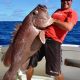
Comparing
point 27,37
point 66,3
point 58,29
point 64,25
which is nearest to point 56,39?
point 58,29

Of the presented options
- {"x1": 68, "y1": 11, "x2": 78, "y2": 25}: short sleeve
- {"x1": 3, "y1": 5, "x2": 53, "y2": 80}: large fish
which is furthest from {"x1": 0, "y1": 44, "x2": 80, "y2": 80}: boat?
{"x1": 3, "y1": 5, "x2": 53, "y2": 80}: large fish

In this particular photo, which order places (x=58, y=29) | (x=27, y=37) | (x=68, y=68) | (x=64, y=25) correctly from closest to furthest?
(x=27, y=37) < (x=64, y=25) < (x=58, y=29) < (x=68, y=68)

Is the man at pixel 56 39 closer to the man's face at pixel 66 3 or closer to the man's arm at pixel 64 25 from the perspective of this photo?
the man's face at pixel 66 3

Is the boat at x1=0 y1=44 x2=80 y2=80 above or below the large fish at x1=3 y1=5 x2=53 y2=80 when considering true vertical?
below

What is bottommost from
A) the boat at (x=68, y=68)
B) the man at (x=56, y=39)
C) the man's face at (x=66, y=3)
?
the boat at (x=68, y=68)

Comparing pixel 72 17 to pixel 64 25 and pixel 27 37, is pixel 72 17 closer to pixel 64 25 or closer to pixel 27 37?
pixel 64 25

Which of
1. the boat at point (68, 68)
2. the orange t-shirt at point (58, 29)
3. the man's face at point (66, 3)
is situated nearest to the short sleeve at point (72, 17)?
the orange t-shirt at point (58, 29)

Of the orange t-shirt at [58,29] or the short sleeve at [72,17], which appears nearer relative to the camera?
the short sleeve at [72,17]

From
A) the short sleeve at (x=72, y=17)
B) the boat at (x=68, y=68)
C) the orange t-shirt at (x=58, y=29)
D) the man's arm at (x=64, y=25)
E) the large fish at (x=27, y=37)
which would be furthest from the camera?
the boat at (x=68, y=68)

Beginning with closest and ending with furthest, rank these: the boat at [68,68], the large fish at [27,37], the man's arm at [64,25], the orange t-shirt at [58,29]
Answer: the large fish at [27,37] → the man's arm at [64,25] → the orange t-shirt at [58,29] → the boat at [68,68]

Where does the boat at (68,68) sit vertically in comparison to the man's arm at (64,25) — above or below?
below

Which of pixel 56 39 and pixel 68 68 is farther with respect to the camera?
pixel 68 68

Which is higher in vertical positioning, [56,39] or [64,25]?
[64,25]

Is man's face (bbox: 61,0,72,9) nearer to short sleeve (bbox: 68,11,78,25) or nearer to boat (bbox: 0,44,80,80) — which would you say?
short sleeve (bbox: 68,11,78,25)
